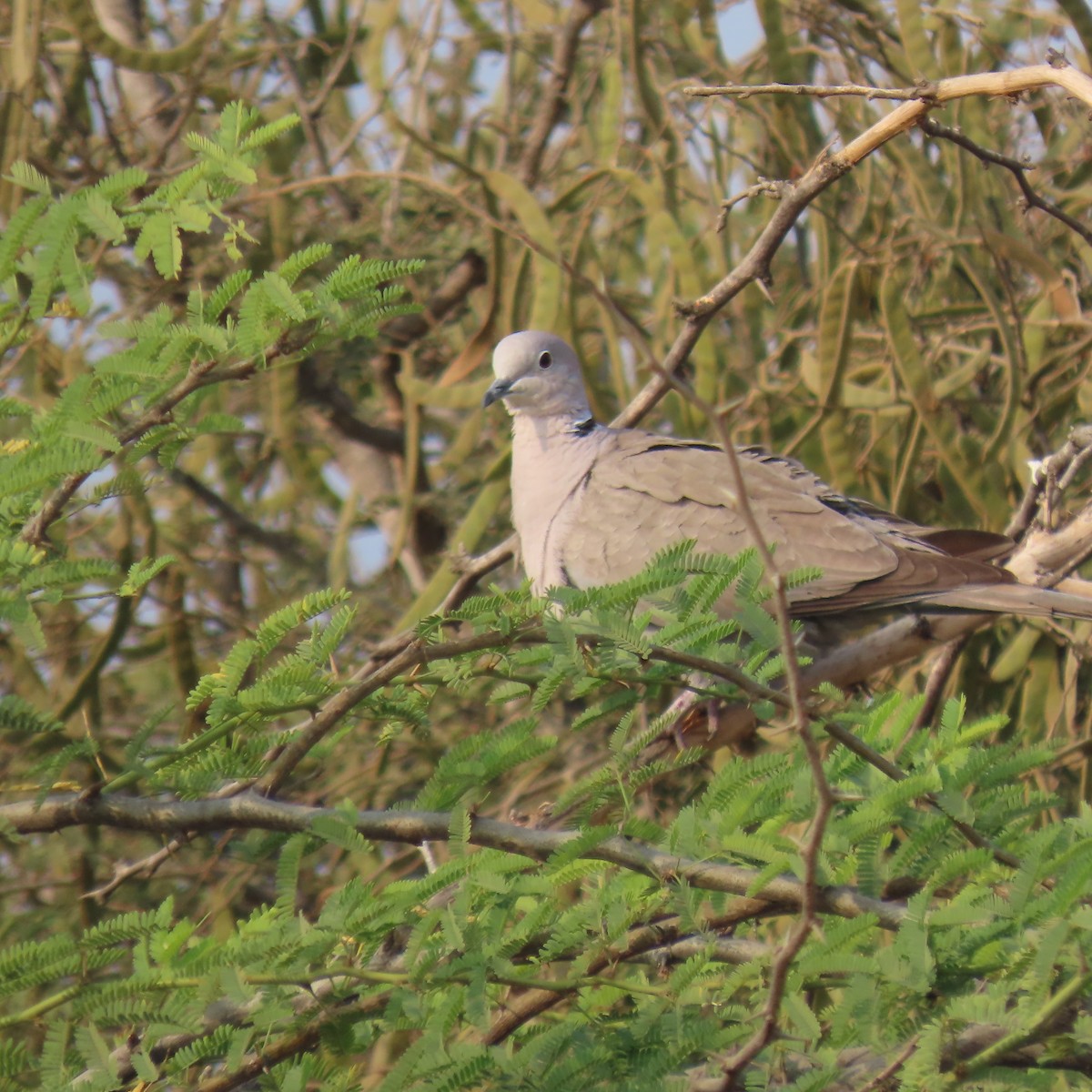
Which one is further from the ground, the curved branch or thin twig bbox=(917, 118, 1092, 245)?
thin twig bbox=(917, 118, 1092, 245)

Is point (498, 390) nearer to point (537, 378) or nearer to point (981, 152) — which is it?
point (537, 378)

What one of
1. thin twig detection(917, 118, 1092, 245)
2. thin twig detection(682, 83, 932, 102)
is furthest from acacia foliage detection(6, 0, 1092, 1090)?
thin twig detection(917, 118, 1092, 245)

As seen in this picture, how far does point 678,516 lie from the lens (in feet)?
13.4

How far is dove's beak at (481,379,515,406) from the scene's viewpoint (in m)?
4.27

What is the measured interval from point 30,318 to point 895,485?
2.89 metres

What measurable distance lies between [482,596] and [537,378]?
7.89 feet

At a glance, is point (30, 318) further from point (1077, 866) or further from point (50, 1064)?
point (1077, 866)

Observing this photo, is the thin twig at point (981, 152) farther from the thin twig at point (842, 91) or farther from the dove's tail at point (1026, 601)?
the dove's tail at point (1026, 601)

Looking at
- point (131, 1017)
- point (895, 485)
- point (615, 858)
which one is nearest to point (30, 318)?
point (131, 1017)

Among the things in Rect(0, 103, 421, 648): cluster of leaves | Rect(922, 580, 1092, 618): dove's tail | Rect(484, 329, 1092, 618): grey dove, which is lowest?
Rect(922, 580, 1092, 618): dove's tail

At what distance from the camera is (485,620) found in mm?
2064

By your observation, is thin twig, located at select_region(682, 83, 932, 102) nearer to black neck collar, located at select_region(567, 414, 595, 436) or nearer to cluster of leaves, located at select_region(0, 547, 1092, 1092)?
cluster of leaves, located at select_region(0, 547, 1092, 1092)

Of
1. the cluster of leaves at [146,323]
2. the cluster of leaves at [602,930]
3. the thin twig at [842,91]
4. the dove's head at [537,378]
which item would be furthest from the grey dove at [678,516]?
the cluster of leaves at [146,323]

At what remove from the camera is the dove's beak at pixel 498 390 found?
427cm
